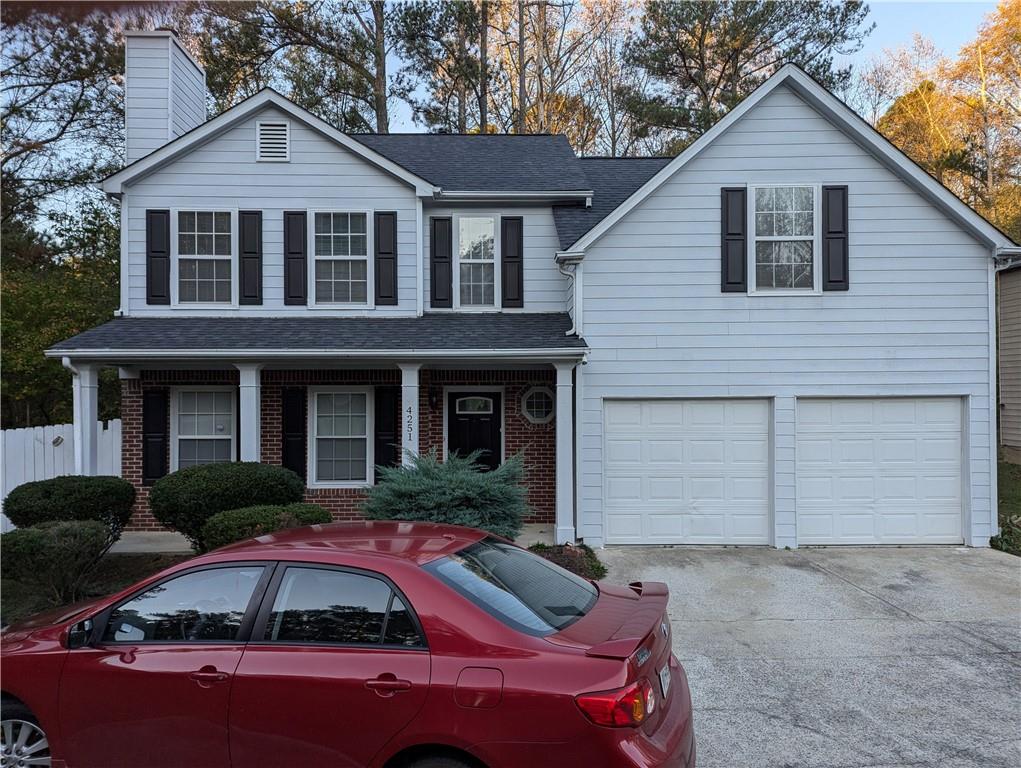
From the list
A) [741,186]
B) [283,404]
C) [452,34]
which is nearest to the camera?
[741,186]

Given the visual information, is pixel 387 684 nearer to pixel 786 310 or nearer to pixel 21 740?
pixel 21 740

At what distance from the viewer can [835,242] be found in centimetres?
1016

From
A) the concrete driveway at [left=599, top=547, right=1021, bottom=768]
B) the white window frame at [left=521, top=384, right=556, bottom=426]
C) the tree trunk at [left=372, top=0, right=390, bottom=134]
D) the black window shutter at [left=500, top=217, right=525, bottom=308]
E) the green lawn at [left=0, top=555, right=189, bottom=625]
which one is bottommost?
the concrete driveway at [left=599, top=547, right=1021, bottom=768]

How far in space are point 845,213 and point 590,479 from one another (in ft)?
17.5

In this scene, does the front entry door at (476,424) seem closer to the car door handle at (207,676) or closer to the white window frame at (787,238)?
the white window frame at (787,238)

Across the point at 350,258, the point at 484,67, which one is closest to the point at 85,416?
the point at 350,258

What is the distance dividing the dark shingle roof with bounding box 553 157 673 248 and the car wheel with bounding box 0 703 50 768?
8.45 meters

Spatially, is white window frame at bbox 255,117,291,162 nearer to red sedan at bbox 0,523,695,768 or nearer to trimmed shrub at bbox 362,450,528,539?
trimmed shrub at bbox 362,450,528,539

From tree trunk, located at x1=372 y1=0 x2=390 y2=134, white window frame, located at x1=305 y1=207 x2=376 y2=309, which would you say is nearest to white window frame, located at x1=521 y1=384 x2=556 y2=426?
white window frame, located at x1=305 y1=207 x2=376 y2=309

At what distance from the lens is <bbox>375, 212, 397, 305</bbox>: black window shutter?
452 inches

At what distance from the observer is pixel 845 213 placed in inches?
400

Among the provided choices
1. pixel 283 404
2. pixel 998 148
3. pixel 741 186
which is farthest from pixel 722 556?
pixel 998 148

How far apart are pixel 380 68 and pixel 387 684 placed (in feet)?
74.0

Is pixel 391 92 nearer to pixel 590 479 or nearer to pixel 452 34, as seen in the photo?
pixel 452 34
